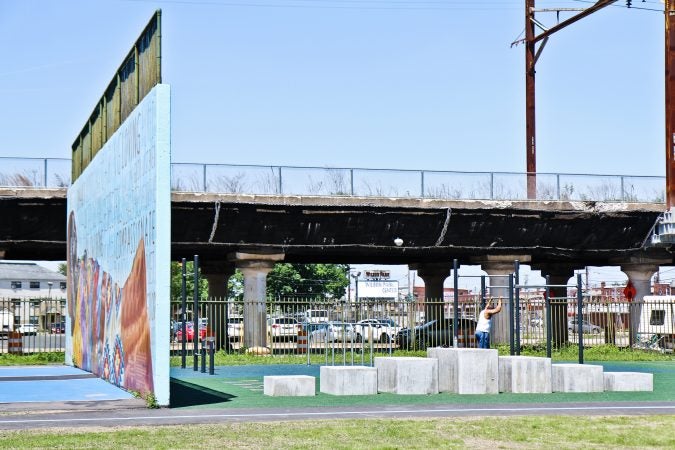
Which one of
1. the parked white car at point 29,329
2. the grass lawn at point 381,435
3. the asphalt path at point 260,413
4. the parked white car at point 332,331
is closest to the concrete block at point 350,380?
the asphalt path at point 260,413

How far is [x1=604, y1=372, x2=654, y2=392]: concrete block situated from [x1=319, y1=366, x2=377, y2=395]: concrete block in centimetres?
490

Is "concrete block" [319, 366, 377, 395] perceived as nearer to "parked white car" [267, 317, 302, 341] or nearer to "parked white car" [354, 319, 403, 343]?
"parked white car" [354, 319, 403, 343]

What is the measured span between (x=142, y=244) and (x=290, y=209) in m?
19.7

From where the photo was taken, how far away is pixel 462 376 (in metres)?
22.1

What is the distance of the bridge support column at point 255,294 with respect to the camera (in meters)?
41.0

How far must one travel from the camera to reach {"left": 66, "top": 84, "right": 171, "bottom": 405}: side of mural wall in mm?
18844

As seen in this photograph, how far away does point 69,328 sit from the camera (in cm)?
3444

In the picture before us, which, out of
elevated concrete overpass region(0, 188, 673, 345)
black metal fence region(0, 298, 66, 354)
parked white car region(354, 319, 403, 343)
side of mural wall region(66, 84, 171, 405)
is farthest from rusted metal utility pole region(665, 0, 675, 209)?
black metal fence region(0, 298, 66, 354)

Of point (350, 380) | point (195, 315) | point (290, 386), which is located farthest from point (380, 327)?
point (290, 386)

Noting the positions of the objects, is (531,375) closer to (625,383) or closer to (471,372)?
(471,372)

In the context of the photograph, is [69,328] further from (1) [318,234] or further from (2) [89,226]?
(1) [318,234]

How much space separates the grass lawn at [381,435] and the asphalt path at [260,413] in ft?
2.49

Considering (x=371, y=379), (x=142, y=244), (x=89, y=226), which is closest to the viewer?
(x=142, y=244)

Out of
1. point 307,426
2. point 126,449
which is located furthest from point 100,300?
point 126,449
